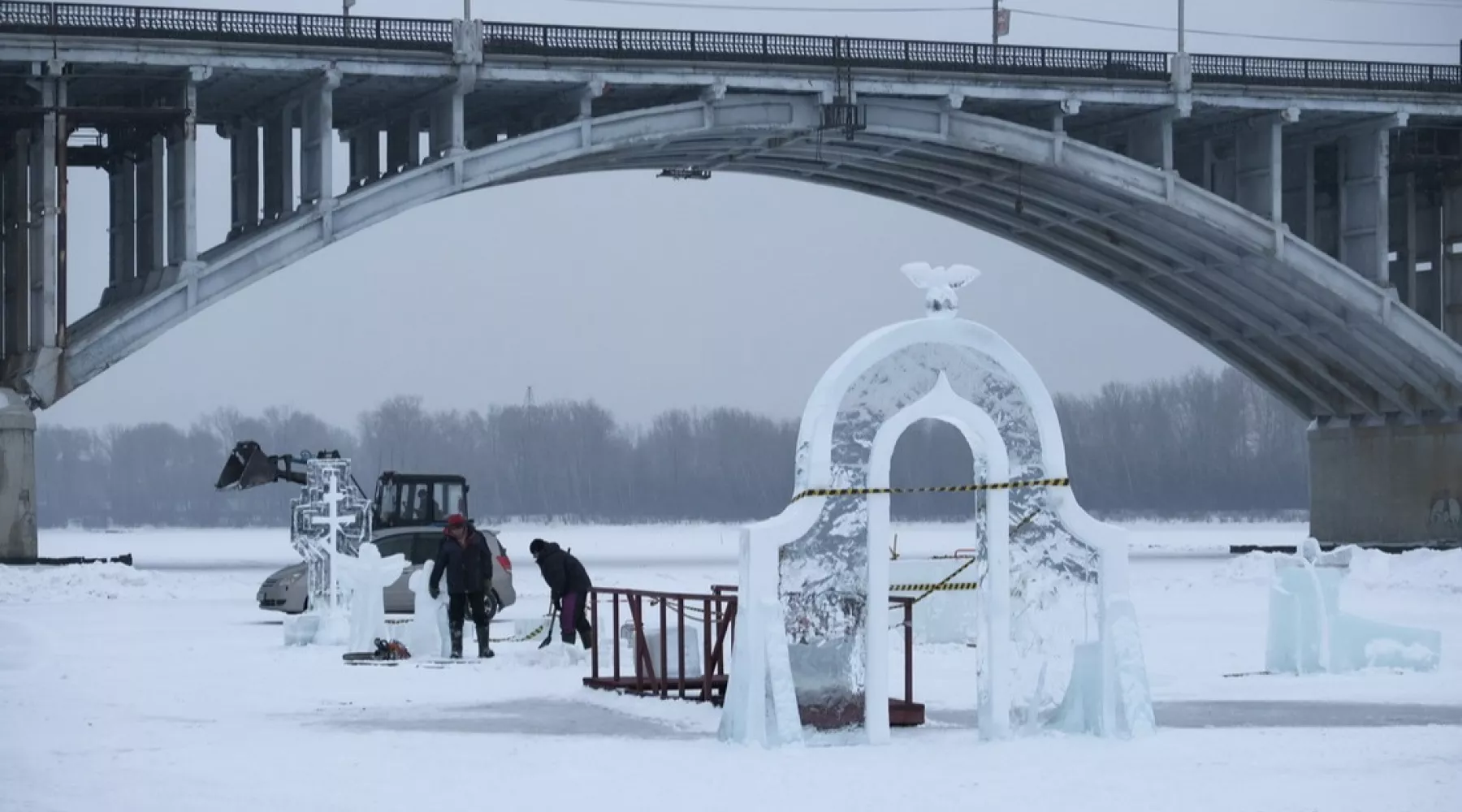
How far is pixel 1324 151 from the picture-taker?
56000 mm

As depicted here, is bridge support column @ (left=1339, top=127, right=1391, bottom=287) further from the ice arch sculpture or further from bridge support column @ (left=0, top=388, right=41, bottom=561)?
the ice arch sculpture

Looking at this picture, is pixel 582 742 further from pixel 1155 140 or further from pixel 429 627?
pixel 1155 140

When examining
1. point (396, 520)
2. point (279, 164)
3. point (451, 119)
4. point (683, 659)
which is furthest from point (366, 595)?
point (279, 164)

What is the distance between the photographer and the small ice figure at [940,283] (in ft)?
49.1

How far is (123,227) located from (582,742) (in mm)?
32755

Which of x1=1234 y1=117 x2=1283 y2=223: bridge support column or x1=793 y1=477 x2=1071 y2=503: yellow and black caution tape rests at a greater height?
x1=1234 y1=117 x2=1283 y2=223: bridge support column

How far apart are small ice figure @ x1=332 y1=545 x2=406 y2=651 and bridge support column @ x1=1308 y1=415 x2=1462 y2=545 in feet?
124

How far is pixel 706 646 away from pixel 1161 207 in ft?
113

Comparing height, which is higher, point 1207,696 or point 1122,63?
point 1122,63

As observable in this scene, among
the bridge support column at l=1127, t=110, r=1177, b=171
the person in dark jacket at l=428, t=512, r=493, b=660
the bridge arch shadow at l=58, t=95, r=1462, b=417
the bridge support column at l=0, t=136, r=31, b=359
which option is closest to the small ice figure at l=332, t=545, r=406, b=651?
the person in dark jacket at l=428, t=512, r=493, b=660

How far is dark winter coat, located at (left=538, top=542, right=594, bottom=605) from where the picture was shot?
2081 cm

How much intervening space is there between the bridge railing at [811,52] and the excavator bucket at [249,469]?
9.19 meters

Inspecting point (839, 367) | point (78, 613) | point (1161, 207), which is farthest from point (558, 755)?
point (1161, 207)

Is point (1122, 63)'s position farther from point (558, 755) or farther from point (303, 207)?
point (558, 755)
